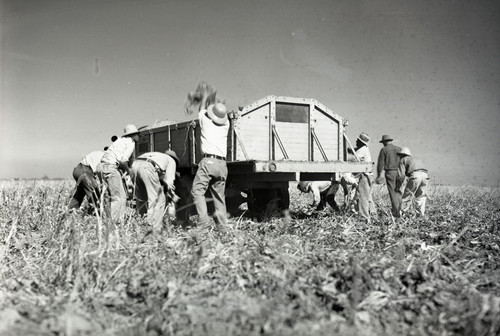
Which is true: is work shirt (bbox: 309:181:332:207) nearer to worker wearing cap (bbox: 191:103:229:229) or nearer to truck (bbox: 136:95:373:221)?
truck (bbox: 136:95:373:221)

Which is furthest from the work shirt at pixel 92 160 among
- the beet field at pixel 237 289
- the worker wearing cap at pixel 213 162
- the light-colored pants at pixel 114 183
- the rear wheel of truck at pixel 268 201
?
the rear wheel of truck at pixel 268 201

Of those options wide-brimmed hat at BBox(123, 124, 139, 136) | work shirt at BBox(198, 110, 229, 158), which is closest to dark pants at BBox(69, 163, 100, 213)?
wide-brimmed hat at BBox(123, 124, 139, 136)

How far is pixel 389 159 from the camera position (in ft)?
32.5

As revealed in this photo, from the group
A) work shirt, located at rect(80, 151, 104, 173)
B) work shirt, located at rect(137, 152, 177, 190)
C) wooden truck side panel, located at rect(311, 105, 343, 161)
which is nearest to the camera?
work shirt, located at rect(137, 152, 177, 190)

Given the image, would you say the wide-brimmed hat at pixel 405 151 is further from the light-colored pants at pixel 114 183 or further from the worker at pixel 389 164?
the light-colored pants at pixel 114 183

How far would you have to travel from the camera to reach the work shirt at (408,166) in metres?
9.25

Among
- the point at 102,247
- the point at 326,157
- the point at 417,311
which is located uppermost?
the point at 326,157

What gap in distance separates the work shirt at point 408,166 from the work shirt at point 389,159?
395 mm

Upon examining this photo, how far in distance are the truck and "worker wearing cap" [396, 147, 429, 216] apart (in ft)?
5.03

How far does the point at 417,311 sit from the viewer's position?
136 inches

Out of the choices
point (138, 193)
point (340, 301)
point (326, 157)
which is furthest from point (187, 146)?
point (340, 301)

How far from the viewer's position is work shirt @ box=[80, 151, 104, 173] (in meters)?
7.80

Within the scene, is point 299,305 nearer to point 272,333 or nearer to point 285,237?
point 272,333

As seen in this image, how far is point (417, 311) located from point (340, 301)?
0.59m
